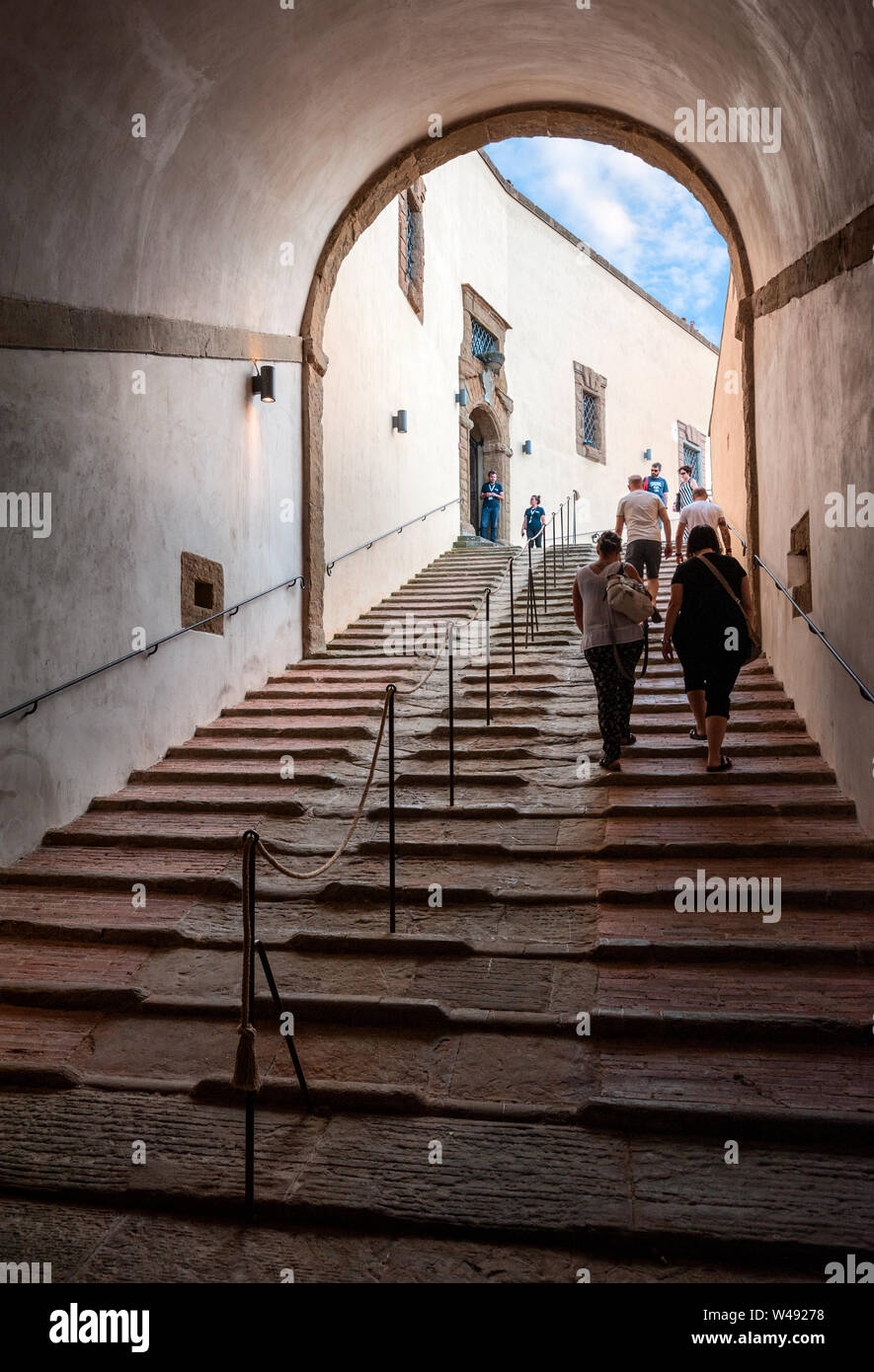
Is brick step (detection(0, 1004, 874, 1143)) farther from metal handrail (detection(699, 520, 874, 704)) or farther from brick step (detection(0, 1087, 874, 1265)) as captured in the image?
metal handrail (detection(699, 520, 874, 704))

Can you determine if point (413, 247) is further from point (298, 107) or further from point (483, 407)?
point (298, 107)

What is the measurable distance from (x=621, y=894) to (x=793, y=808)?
4.00ft

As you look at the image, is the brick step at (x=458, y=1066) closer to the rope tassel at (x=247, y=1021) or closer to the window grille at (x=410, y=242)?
the rope tassel at (x=247, y=1021)

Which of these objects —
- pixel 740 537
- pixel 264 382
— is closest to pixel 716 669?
pixel 740 537

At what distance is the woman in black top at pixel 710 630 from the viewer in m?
5.66

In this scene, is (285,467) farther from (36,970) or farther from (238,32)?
(36,970)

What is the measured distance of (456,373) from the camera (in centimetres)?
1606

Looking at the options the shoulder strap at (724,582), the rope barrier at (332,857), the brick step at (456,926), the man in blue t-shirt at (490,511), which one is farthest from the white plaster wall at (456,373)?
the rope barrier at (332,857)

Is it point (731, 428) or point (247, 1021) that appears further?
point (731, 428)

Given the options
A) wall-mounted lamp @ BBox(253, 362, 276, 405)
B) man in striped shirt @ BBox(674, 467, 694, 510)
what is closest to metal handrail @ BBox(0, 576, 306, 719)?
wall-mounted lamp @ BBox(253, 362, 276, 405)

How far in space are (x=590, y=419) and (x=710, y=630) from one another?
16795mm

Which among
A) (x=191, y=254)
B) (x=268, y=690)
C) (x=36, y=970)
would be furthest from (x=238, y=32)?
(x=36, y=970)

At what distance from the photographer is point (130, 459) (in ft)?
21.1

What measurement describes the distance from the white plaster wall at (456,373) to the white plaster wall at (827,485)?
14.7ft
